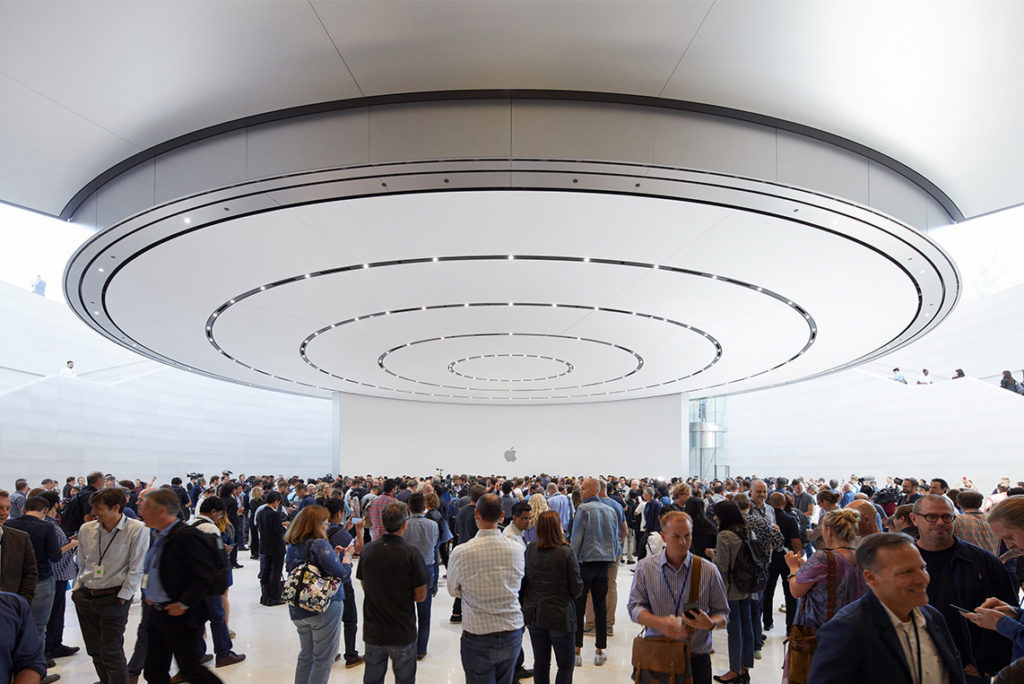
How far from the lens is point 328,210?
7.69m

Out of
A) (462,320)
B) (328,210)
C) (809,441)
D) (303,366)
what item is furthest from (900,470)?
(328,210)

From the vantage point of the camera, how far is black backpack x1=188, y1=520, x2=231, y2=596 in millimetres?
3969

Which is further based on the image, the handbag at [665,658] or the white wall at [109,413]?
the white wall at [109,413]

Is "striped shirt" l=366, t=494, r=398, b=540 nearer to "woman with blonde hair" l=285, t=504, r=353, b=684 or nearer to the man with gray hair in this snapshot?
"woman with blonde hair" l=285, t=504, r=353, b=684

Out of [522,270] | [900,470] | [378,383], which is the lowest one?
[900,470]

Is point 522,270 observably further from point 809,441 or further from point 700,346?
point 809,441

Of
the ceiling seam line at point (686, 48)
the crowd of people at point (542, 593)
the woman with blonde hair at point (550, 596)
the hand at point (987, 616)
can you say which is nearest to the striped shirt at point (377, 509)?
the crowd of people at point (542, 593)

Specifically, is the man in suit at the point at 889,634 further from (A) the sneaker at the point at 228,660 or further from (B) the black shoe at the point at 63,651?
(B) the black shoe at the point at 63,651

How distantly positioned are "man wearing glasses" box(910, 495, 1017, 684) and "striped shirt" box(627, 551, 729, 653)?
3.97 ft

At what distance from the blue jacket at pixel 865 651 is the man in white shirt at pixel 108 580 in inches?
199

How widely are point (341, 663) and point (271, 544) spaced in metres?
2.95

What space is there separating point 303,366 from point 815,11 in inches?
702

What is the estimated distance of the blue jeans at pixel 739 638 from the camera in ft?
20.2

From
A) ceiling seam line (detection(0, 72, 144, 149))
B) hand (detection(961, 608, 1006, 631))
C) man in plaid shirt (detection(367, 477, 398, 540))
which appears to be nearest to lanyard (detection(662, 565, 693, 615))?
hand (detection(961, 608, 1006, 631))
